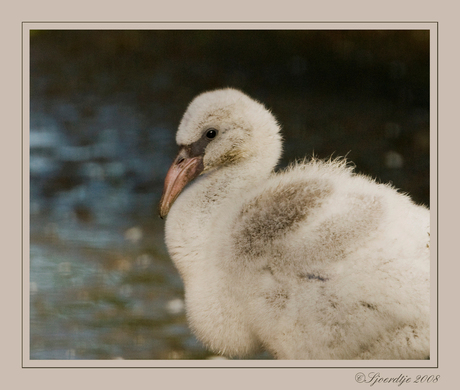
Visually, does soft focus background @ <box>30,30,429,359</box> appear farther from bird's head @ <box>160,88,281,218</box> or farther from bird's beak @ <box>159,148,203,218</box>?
bird's head @ <box>160,88,281,218</box>

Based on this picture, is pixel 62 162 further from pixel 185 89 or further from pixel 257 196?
pixel 257 196

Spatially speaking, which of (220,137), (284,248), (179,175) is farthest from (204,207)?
(284,248)

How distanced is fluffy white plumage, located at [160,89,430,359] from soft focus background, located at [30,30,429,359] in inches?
32.0

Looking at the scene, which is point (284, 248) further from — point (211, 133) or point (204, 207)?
point (211, 133)

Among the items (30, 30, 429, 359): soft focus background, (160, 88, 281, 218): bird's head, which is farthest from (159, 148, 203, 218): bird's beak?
(30, 30, 429, 359): soft focus background

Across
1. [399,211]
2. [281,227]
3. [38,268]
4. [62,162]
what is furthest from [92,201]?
[399,211]

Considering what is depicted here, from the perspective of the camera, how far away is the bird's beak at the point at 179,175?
2557 millimetres

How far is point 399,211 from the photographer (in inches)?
89.4

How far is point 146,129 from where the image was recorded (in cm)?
410

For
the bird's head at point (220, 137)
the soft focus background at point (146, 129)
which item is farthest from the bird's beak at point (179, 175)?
the soft focus background at point (146, 129)

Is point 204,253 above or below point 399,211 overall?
below

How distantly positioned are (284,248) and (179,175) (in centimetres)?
59

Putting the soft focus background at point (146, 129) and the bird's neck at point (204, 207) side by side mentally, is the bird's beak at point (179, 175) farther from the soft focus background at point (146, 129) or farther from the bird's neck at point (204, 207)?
the soft focus background at point (146, 129)
